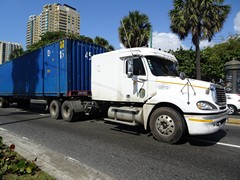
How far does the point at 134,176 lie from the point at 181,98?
262 cm

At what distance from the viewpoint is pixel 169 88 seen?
634cm

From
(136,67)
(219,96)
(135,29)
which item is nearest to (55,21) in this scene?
(135,29)

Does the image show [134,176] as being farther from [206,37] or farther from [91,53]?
[206,37]

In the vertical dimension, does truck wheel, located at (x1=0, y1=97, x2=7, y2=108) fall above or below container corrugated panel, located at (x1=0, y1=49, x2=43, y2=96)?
below

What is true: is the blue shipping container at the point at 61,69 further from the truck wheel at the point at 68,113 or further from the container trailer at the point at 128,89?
the truck wheel at the point at 68,113

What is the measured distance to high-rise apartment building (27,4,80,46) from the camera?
79438 millimetres

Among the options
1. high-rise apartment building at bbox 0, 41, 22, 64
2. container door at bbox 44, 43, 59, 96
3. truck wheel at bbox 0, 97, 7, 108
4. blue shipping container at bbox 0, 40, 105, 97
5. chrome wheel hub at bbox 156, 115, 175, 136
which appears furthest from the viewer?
high-rise apartment building at bbox 0, 41, 22, 64

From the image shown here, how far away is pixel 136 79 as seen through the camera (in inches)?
281

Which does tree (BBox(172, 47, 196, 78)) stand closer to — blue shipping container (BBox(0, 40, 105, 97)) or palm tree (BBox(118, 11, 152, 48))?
palm tree (BBox(118, 11, 152, 48))

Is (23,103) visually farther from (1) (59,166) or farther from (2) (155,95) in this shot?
(1) (59,166)

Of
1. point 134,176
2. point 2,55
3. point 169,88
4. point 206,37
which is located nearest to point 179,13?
point 206,37

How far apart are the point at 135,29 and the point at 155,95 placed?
55.0 feet

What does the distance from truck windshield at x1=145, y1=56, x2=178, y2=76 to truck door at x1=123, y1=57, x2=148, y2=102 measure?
254 millimetres

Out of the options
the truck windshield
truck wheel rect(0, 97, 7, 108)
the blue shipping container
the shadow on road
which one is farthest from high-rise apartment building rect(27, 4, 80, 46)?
the shadow on road
